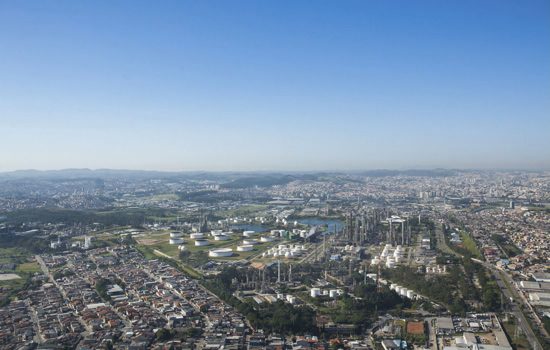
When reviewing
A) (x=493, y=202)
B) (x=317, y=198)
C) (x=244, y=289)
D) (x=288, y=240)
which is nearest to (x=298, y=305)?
(x=244, y=289)

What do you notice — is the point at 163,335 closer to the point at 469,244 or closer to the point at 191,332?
the point at 191,332

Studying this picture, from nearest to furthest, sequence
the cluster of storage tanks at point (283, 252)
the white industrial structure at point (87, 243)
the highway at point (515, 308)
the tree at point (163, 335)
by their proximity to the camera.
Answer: the highway at point (515, 308), the tree at point (163, 335), the cluster of storage tanks at point (283, 252), the white industrial structure at point (87, 243)

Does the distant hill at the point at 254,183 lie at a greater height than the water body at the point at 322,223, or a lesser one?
greater

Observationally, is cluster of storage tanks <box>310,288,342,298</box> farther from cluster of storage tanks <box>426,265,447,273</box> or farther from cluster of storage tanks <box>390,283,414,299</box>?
cluster of storage tanks <box>426,265,447,273</box>

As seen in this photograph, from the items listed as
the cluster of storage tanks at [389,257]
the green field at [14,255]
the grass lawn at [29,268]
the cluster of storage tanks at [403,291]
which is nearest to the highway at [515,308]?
the cluster of storage tanks at [389,257]

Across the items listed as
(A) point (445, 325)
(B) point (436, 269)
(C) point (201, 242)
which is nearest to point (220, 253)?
(C) point (201, 242)

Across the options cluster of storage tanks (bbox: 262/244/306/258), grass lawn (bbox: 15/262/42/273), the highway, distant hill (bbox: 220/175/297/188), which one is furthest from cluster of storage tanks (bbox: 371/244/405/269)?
distant hill (bbox: 220/175/297/188)

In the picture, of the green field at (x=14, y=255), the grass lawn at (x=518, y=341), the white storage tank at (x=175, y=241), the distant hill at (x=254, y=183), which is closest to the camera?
the grass lawn at (x=518, y=341)

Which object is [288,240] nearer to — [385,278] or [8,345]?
[385,278]

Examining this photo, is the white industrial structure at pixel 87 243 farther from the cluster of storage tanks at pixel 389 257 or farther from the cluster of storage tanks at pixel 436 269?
the cluster of storage tanks at pixel 436 269
